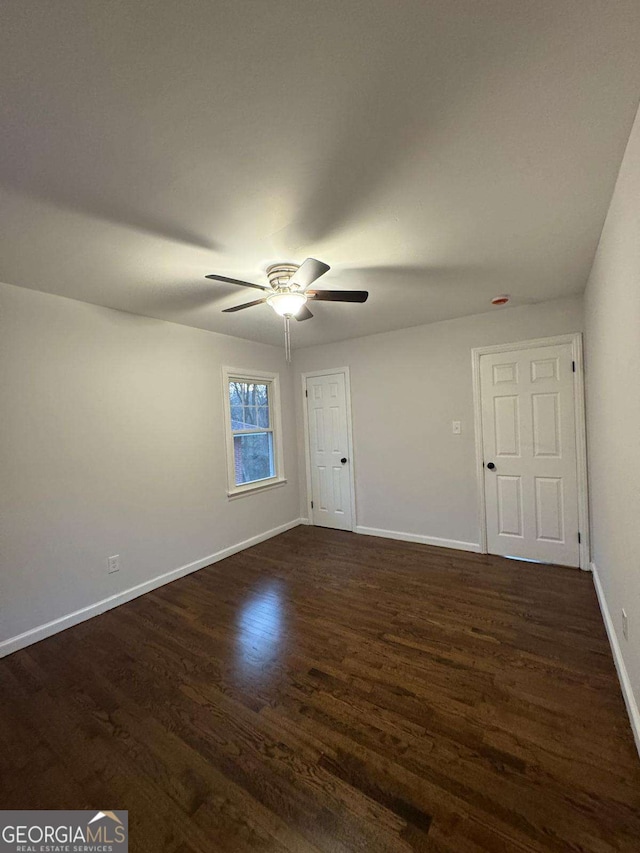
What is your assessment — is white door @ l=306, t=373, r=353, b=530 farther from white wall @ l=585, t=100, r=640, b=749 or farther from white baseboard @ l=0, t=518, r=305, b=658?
white wall @ l=585, t=100, r=640, b=749

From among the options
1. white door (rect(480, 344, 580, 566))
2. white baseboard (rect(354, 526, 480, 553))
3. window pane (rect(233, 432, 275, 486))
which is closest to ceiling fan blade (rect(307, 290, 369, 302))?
white door (rect(480, 344, 580, 566))

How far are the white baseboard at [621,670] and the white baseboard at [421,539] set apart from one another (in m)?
1.10

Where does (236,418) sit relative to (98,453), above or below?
above

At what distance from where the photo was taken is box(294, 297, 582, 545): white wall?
3252 millimetres

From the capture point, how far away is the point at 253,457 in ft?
13.5

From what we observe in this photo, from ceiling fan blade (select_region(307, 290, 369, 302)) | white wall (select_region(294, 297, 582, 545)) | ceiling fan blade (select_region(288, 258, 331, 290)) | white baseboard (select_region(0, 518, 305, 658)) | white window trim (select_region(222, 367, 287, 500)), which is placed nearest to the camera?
ceiling fan blade (select_region(288, 258, 331, 290))

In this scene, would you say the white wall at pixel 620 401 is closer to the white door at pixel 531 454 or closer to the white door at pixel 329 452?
the white door at pixel 531 454

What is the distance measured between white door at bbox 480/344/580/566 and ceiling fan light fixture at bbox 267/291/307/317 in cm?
217

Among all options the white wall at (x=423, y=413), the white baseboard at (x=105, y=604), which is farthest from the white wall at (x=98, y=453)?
the white wall at (x=423, y=413)

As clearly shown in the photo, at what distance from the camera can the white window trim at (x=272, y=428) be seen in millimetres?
3695

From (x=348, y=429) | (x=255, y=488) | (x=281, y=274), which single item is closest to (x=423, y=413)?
(x=348, y=429)

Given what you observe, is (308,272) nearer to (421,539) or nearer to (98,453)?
(98,453)

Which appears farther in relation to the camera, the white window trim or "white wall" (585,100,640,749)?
the white window trim

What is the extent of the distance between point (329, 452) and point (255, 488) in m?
1.07
